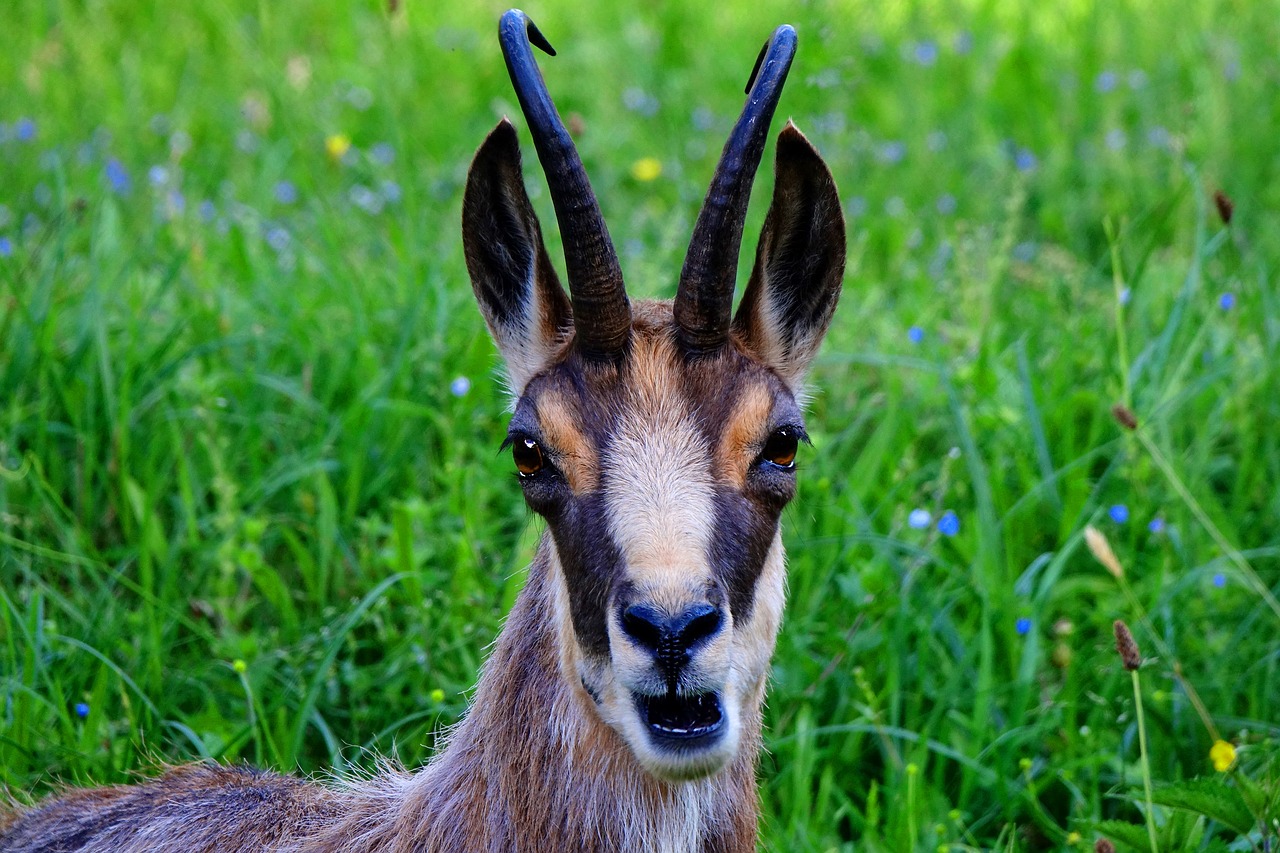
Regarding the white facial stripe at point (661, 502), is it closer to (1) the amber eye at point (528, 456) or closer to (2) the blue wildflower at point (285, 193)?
(1) the amber eye at point (528, 456)

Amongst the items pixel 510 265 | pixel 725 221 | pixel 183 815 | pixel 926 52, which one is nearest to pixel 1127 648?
pixel 725 221

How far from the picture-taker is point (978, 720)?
453 centimetres

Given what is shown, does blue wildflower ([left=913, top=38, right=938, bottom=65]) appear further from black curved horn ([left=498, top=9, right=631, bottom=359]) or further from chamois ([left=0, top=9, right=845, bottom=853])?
black curved horn ([left=498, top=9, right=631, bottom=359])

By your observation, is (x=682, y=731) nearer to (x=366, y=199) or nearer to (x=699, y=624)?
(x=699, y=624)

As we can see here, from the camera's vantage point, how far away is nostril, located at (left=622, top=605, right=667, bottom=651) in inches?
110

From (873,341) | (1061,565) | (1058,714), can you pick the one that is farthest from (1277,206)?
(1058,714)

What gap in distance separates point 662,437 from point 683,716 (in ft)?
2.09

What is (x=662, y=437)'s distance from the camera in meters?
3.15

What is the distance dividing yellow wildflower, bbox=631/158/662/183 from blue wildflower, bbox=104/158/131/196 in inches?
110

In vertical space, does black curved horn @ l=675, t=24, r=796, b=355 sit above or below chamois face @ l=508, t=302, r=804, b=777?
above

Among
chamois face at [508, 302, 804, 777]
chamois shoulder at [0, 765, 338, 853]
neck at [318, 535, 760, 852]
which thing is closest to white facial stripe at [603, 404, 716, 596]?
chamois face at [508, 302, 804, 777]

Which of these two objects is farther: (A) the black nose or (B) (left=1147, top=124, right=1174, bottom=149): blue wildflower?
(B) (left=1147, top=124, right=1174, bottom=149): blue wildflower

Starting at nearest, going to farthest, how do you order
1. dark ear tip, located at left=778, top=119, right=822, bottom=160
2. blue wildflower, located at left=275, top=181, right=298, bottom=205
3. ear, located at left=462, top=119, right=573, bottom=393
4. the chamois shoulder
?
1. dark ear tip, located at left=778, top=119, right=822, bottom=160
2. ear, located at left=462, top=119, right=573, bottom=393
3. the chamois shoulder
4. blue wildflower, located at left=275, top=181, right=298, bottom=205

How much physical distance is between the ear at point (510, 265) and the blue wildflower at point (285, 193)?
4.46 m
